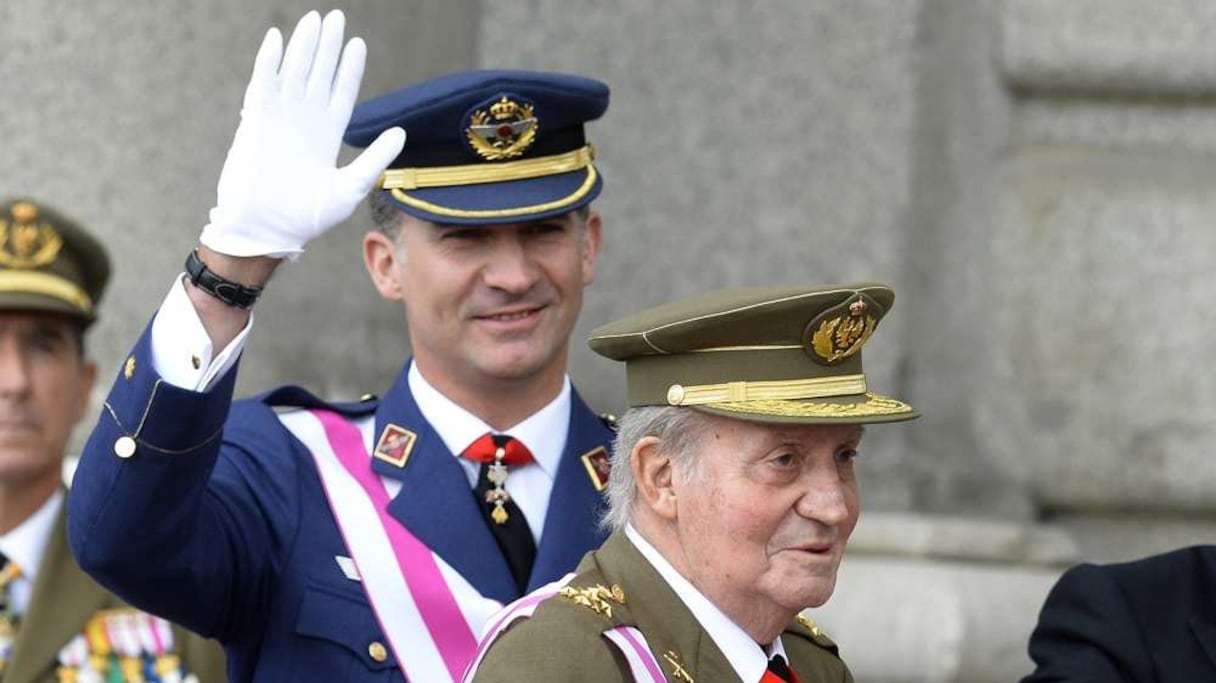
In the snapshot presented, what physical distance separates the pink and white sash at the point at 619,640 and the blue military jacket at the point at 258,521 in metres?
0.48

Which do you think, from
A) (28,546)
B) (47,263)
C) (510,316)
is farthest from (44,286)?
(510,316)

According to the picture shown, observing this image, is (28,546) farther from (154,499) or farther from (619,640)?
(619,640)

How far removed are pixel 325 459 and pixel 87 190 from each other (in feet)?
5.94

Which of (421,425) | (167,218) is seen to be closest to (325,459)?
(421,425)

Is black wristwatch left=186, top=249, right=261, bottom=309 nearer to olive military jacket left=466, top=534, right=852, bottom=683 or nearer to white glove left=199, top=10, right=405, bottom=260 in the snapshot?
white glove left=199, top=10, right=405, bottom=260

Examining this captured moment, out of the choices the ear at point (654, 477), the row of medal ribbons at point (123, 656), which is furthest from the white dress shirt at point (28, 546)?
the ear at point (654, 477)

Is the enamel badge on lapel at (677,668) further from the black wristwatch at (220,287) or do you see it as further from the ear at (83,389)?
the ear at (83,389)

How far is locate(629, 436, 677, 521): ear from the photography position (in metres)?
3.17

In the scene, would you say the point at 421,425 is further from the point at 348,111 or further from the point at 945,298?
the point at 945,298

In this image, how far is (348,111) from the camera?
338 centimetres

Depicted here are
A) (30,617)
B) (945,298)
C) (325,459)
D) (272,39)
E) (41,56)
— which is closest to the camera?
(272,39)

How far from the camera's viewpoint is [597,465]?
3877 millimetres

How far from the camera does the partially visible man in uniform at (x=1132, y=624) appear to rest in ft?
11.7

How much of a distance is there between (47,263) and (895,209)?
183 centimetres
